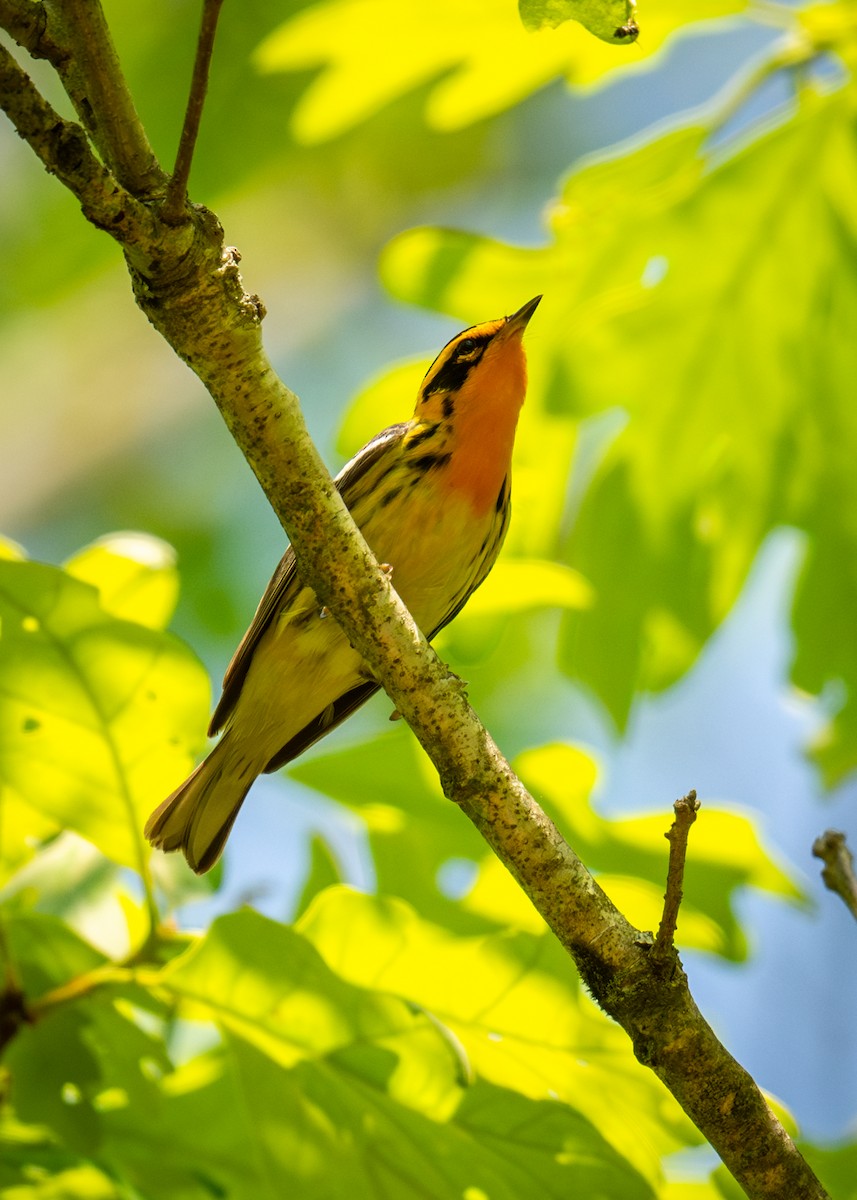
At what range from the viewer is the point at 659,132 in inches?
153

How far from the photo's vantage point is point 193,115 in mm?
1745

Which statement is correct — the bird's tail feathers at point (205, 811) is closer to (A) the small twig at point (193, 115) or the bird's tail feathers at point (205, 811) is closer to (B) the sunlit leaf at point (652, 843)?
(B) the sunlit leaf at point (652, 843)

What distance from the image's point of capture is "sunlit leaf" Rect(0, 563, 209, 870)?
101 inches

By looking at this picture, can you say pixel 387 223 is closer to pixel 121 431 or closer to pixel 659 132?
pixel 121 431

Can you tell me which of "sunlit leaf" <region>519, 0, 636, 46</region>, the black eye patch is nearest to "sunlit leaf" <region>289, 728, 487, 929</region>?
the black eye patch

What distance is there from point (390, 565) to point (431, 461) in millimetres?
426

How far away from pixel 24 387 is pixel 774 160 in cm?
583

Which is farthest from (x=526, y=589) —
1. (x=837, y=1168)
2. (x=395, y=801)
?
(x=837, y=1168)

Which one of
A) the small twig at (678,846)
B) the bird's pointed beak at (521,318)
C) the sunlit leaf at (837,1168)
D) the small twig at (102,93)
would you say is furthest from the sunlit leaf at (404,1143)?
the bird's pointed beak at (521,318)

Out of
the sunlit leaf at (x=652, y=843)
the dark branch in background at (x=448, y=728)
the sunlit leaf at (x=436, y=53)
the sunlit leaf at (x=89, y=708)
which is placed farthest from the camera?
the sunlit leaf at (x=436, y=53)

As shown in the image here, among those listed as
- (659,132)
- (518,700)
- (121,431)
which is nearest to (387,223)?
(121,431)

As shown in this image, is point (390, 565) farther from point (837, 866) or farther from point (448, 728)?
point (837, 866)

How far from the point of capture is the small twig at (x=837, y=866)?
264 cm

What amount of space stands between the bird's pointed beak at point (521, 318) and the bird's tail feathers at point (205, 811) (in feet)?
5.07
